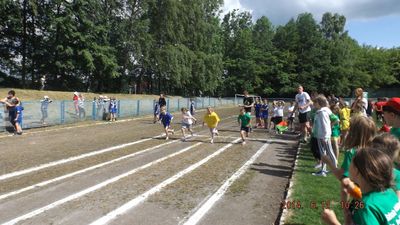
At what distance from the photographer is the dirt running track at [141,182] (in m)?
6.87

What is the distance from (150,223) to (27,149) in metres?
9.20

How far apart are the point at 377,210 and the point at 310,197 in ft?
17.3

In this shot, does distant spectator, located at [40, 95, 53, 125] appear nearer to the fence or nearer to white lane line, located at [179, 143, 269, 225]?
the fence

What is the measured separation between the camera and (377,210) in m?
2.69

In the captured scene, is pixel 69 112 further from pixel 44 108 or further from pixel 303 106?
pixel 303 106

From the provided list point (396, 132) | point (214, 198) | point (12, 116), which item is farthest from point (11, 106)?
point (396, 132)

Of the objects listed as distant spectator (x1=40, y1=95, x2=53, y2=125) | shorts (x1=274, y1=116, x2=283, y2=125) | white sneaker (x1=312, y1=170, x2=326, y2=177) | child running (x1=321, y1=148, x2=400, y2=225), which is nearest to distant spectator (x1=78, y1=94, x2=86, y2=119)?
distant spectator (x1=40, y1=95, x2=53, y2=125)

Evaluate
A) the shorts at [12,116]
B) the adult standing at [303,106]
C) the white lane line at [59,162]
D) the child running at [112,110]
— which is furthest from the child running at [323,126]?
the child running at [112,110]

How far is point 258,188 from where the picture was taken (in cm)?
903

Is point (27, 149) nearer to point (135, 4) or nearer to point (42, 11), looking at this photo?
point (42, 11)

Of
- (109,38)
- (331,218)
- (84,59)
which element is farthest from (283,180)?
(109,38)

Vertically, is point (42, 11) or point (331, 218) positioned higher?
point (42, 11)

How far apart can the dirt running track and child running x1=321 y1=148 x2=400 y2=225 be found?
13.0 feet

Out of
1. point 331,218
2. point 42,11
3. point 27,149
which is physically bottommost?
point 27,149
